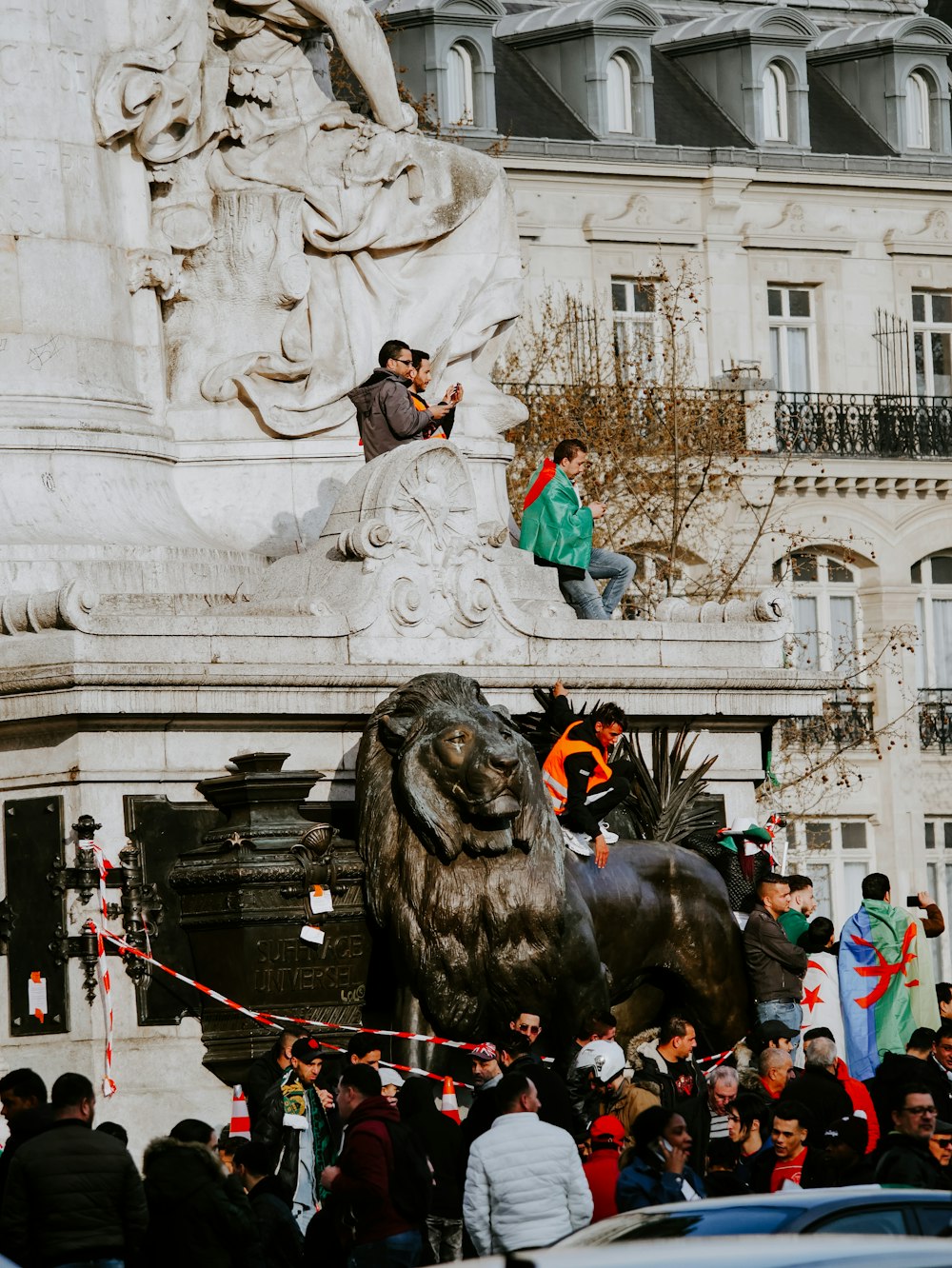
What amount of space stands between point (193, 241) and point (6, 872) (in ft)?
15.8

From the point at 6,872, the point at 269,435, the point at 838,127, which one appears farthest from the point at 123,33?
the point at 838,127

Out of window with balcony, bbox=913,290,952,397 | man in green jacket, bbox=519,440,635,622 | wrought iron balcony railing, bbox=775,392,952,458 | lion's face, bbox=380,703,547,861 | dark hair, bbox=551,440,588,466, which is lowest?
lion's face, bbox=380,703,547,861

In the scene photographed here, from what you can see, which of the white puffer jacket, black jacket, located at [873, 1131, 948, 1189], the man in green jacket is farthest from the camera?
the man in green jacket

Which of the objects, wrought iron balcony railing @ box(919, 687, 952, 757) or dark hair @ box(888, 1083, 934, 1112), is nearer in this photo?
dark hair @ box(888, 1083, 934, 1112)

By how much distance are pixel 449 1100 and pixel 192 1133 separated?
8.22ft

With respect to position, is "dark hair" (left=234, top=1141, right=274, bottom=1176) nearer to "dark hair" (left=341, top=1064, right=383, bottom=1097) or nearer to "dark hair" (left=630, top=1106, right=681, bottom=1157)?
"dark hair" (left=341, top=1064, right=383, bottom=1097)

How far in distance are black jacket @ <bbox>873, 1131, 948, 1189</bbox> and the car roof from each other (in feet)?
10.8

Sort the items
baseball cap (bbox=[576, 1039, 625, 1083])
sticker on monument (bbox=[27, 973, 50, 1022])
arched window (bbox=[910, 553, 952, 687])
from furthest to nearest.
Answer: arched window (bbox=[910, 553, 952, 687]) < sticker on monument (bbox=[27, 973, 50, 1022]) < baseball cap (bbox=[576, 1039, 625, 1083])

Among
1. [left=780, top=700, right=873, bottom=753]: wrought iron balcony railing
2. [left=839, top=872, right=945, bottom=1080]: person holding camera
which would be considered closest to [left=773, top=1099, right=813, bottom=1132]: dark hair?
[left=839, top=872, right=945, bottom=1080]: person holding camera

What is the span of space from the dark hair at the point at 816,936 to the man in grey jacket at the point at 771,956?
0.97 ft

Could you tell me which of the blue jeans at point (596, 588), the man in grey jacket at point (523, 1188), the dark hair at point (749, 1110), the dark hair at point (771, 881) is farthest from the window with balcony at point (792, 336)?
the man in grey jacket at point (523, 1188)

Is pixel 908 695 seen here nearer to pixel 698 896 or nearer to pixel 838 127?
pixel 838 127

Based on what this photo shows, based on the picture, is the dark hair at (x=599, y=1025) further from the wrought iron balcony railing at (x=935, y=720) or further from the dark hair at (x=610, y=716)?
the wrought iron balcony railing at (x=935, y=720)

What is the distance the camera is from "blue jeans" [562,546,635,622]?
21797mm
